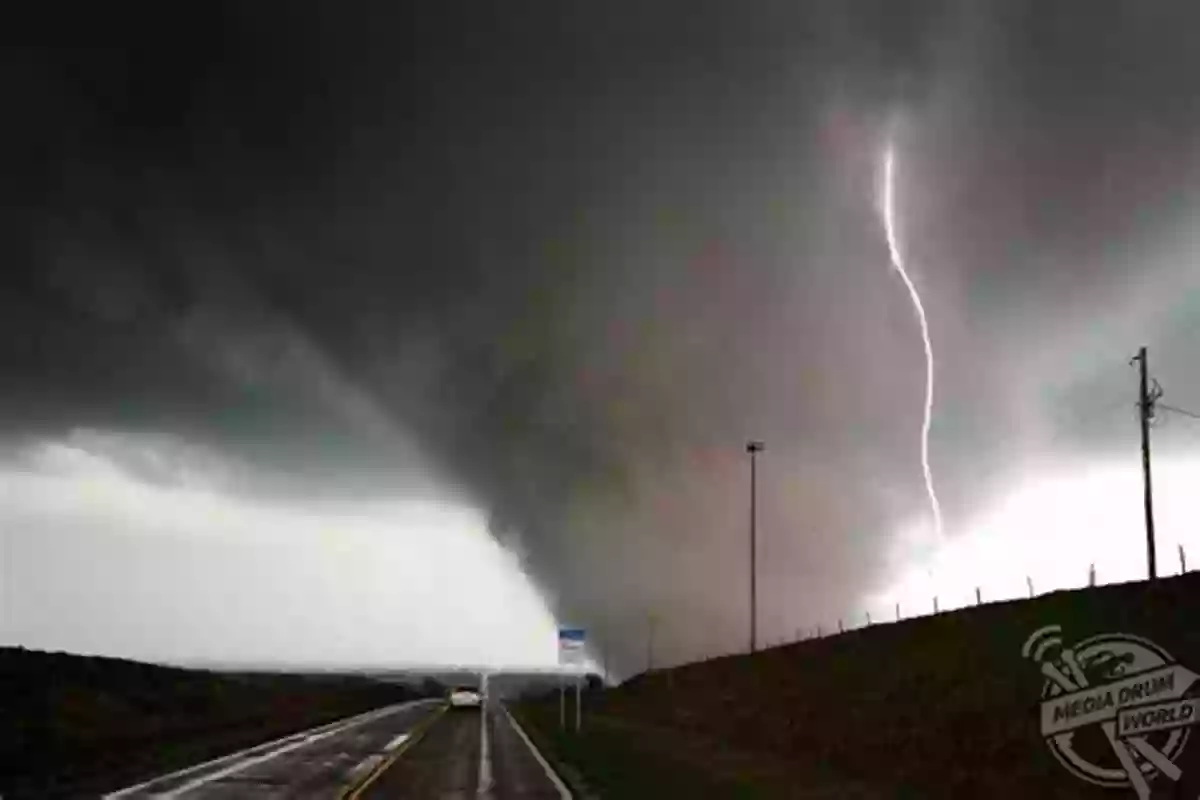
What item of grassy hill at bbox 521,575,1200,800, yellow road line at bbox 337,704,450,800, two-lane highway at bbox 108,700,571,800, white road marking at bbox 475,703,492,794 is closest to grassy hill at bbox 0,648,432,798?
two-lane highway at bbox 108,700,571,800

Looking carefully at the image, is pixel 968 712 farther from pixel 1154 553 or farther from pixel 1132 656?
pixel 1154 553

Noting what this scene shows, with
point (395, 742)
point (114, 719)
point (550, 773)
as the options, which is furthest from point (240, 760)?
point (114, 719)

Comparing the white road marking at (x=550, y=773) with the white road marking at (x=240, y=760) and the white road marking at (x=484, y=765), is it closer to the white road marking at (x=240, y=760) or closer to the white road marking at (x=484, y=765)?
the white road marking at (x=484, y=765)

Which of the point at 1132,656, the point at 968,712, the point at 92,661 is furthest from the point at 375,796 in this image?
the point at 92,661

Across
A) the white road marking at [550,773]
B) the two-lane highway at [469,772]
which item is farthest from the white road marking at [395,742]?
the white road marking at [550,773]

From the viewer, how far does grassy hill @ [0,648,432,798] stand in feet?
101

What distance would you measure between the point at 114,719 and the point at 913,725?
3754 cm

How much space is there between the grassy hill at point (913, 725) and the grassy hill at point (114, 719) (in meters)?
11.8

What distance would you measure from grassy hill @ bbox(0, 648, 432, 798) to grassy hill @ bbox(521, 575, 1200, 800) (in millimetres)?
11847

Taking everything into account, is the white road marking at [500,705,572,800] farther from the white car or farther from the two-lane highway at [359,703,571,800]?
the white car

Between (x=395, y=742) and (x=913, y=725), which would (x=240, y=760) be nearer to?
(x=395, y=742)

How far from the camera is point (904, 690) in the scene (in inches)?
1359

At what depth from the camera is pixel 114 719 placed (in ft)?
177

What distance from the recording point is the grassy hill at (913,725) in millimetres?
22422
